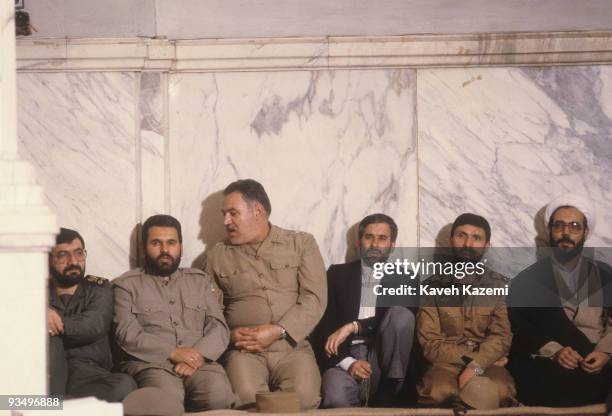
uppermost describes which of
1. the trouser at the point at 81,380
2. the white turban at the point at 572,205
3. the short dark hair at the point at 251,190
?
the short dark hair at the point at 251,190

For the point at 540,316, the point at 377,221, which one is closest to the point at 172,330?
the point at 377,221

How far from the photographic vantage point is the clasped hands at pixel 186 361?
6.75 m

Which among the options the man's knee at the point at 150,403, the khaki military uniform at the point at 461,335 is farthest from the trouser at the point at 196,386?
the khaki military uniform at the point at 461,335

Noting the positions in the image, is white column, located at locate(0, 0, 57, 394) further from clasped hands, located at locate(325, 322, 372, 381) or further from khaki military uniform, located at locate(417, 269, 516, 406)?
khaki military uniform, located at locate(417, 269, 516, 406)

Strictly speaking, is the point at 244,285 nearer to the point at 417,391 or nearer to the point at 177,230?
the point at 177,230

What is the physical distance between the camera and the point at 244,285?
23.8 ft

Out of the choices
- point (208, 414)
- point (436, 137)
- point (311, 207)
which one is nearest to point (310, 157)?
point (311, 207)

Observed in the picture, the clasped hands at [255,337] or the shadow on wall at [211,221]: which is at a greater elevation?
the shadow on wall at [211,221]

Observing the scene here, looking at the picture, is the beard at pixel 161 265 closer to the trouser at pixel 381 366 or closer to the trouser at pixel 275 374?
the trouser at pixel 275 374

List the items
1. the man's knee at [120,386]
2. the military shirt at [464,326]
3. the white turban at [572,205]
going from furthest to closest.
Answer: the white turban at [572,205] → the military shirt at [464,326] → the man's knee at [120,386]

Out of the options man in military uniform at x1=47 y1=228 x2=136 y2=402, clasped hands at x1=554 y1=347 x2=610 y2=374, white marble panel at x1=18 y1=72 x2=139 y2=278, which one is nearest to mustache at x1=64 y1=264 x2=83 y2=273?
man in military uniform at x1=47 y1=228 x2=136 y2=402

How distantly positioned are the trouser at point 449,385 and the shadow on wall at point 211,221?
1760 mm

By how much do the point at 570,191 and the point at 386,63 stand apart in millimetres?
1459

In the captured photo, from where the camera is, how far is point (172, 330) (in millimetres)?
6953
